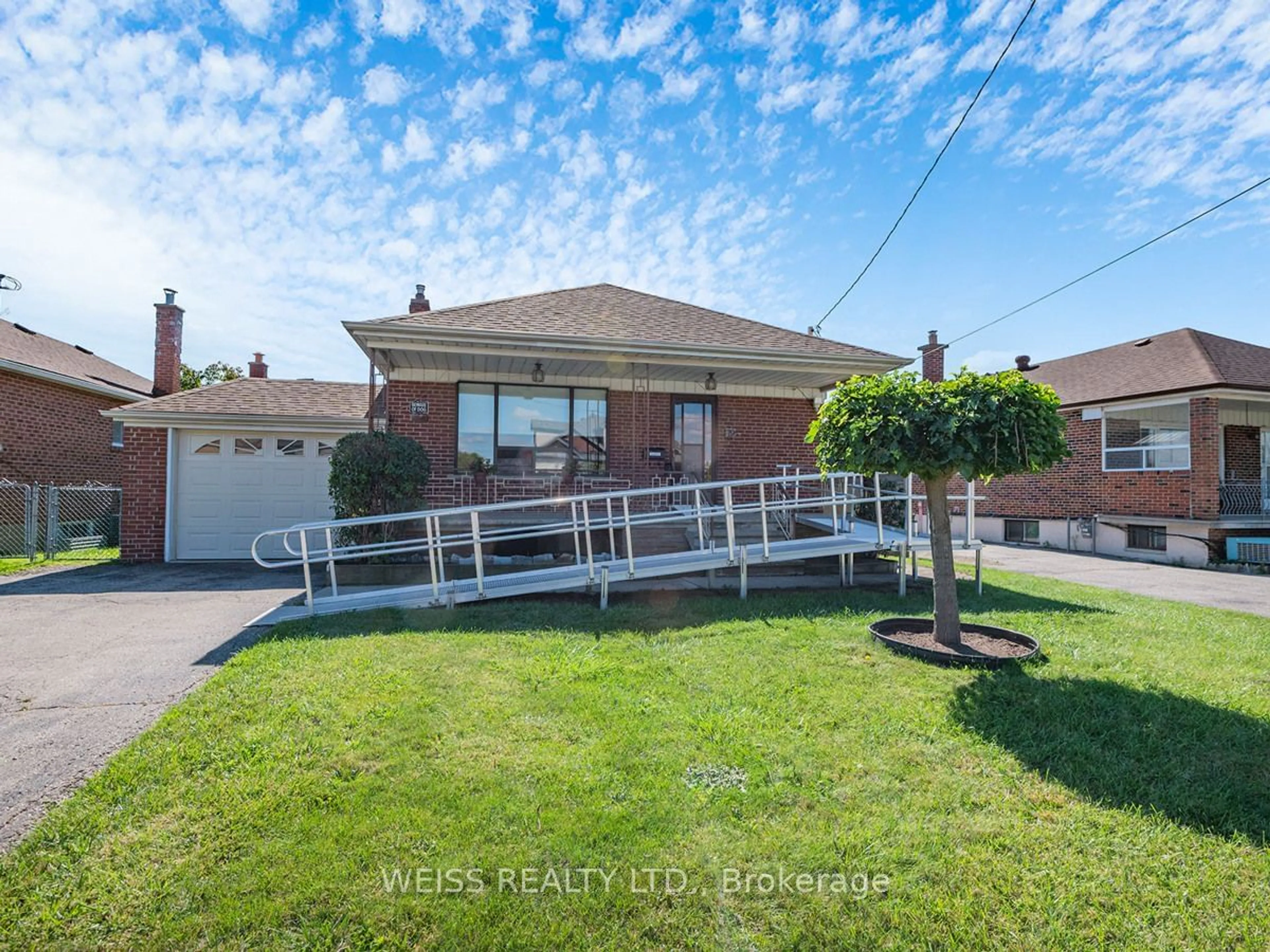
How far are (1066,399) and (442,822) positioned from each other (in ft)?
60.5

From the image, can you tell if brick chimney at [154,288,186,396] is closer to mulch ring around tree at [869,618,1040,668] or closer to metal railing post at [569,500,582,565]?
metal railing post at [569,500,582,565]

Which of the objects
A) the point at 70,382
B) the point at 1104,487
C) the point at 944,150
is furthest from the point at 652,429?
the point at 70,382

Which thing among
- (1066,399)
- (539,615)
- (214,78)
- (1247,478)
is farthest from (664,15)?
(1247,478)

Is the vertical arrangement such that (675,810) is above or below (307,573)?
below

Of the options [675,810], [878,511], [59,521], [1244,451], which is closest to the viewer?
[675,810]

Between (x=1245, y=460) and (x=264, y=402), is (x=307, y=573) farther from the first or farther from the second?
(x=1245, y=460)

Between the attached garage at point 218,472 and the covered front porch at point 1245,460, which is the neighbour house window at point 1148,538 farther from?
the attached garage at point 218,472

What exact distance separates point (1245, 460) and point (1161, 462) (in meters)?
3.35

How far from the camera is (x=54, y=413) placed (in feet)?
44.4

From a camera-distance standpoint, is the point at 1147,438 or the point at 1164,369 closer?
the point at 1164,369

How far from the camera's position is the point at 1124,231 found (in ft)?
35.9

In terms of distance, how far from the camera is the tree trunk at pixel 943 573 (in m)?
4.91

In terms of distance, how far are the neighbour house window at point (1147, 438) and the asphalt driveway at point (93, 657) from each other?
17587mm

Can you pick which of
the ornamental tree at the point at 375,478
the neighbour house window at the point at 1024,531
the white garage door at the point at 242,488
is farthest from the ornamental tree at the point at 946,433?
the neighbour house window at the point at 1024,531
